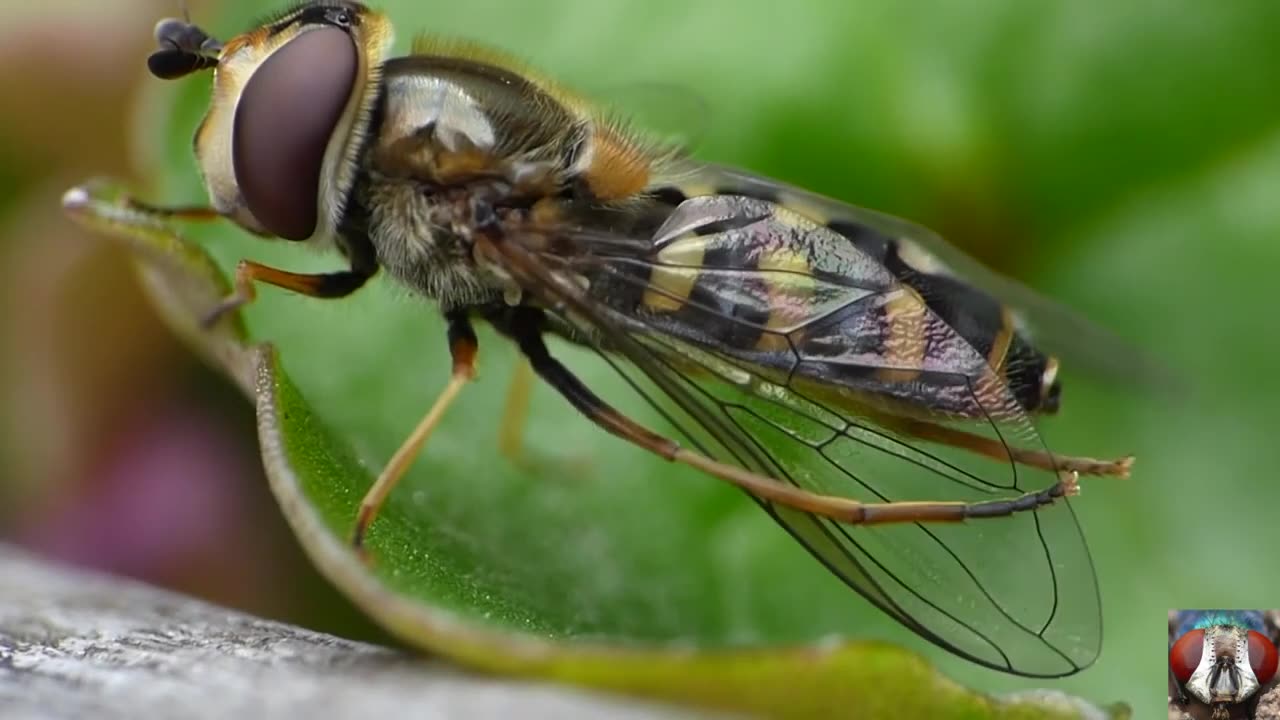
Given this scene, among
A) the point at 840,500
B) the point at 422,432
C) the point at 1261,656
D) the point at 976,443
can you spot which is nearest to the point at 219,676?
the point at 422,432

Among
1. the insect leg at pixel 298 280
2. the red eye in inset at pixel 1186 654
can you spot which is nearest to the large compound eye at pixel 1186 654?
the red eye in inset at pixel 1186 654

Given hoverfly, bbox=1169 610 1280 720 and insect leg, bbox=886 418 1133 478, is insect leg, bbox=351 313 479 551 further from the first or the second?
hoverfly, bbox=1169 610 1280 720

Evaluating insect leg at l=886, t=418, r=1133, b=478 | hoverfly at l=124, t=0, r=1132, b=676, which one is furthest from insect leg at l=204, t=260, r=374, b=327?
insect leg at l=886, t=418, r=1133, b=478

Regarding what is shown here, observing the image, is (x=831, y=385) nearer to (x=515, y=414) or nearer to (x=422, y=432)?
(x=422, y=432)

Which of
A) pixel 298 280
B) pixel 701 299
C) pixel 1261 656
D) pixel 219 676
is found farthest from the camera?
pixel 298 280

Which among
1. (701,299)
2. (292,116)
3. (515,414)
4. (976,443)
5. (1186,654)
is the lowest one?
(1186,654)

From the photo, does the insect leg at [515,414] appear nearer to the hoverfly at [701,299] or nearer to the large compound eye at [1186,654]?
the hoverfly at [701,299]

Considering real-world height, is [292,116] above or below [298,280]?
above
